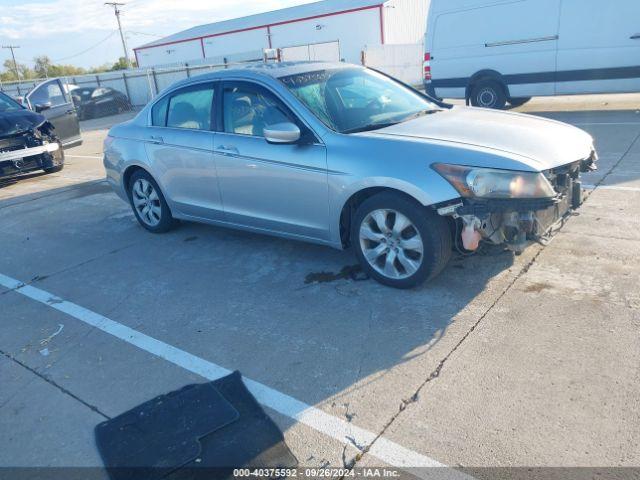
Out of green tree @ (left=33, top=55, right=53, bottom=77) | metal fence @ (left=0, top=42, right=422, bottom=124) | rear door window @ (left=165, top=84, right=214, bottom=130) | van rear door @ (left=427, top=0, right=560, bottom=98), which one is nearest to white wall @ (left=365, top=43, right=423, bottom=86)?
metal fence @ (left=0, top=42, right=422, bottom=124)

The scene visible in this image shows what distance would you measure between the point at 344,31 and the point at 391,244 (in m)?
28.8

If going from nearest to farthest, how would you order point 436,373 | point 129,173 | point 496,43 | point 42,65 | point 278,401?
1. point 278,401
2. point 436,373
3. point 129,173
4. point 496,43
5. point 42,65

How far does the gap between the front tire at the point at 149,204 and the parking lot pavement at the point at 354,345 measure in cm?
42

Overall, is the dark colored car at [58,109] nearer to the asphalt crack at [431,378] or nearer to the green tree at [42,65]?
the asphalt crack at [431,378]

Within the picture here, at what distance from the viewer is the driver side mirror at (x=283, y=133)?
13.5 feet

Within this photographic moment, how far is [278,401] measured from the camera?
9.66 feet

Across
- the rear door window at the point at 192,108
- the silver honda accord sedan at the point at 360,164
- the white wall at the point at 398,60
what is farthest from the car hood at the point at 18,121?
the white wall at the point at 398,60

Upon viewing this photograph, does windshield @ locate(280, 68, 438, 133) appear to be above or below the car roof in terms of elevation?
below

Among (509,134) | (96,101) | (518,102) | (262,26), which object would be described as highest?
(262,26)

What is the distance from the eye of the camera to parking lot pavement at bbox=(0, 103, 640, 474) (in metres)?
2.61

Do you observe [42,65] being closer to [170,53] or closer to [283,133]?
[170,53]

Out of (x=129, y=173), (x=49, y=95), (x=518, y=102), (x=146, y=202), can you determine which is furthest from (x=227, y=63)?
(x=146, y=202)

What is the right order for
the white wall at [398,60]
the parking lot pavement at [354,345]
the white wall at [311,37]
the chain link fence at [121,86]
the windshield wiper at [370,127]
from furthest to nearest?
the white wall at [311,37]
the white wall at [398,60]
the chain link fence at [121,86]
the windshield wiper at [370,127]
the parking lot pavement at [354,345]

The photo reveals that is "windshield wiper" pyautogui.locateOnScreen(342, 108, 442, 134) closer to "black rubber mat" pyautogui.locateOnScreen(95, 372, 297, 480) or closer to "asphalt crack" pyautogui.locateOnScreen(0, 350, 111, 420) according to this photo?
"black rubber mat" pyautogui.locateOnScreen(95, 372, 297, 480)
